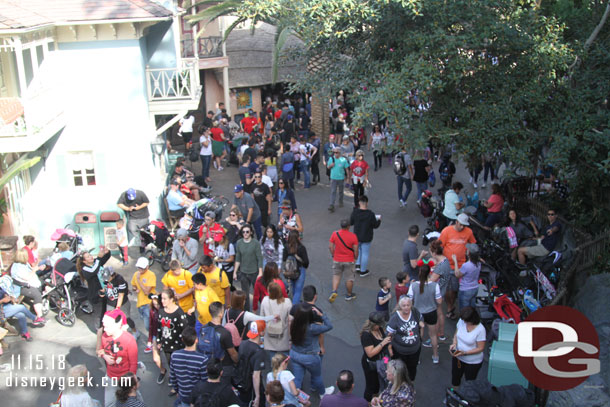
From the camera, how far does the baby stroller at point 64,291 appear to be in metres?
10.7

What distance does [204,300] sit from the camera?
28.5 feet

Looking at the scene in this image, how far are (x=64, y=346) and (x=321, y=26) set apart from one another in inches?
297

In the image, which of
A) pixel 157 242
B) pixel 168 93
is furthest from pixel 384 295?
pixel 168 93

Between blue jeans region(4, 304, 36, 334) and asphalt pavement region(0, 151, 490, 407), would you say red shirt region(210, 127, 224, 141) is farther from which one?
blue jeans region(4, 304, 36, 334)

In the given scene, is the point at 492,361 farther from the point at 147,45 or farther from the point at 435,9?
the point at 147,45

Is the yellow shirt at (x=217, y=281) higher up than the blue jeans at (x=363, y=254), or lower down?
higher up

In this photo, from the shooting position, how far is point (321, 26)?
1268 cm

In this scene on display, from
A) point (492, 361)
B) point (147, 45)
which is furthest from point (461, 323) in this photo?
point (147, 45)

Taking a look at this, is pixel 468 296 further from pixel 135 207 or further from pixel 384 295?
pixel 135 207

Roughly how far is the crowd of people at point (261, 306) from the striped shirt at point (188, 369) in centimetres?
1

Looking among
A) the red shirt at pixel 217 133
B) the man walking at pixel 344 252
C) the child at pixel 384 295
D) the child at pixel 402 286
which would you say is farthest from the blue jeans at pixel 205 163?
the child at pixel 384 295

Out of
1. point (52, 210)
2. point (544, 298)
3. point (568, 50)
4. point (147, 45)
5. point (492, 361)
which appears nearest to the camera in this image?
point (492, 361)

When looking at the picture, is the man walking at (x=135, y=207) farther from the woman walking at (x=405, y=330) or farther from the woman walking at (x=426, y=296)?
the woman walking at (x=405, y=330)

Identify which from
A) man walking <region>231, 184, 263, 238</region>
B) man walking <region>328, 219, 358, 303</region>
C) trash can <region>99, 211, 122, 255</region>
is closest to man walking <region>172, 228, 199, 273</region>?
man walking <region>231, 184, 263, 238</region>
